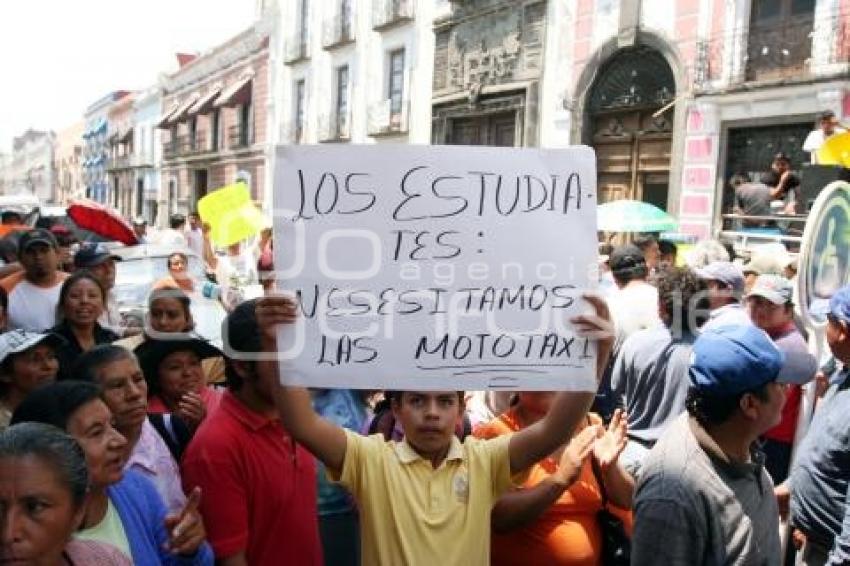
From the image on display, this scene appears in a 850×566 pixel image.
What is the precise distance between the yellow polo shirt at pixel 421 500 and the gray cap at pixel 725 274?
256cm

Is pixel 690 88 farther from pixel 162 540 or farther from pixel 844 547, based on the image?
pixel 162 540

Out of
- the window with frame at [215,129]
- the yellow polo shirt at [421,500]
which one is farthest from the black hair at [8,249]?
the window with frame at [215,129]

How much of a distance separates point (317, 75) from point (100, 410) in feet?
77.8

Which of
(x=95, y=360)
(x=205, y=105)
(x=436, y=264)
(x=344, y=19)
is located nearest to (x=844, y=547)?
(x=436, y=264)

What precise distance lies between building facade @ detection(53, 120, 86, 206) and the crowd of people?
64.6 meters

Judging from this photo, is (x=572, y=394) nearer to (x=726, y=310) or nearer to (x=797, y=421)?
(x=726, y=310)

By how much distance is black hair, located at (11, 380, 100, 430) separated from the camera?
191 cm

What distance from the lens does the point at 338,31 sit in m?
23.2

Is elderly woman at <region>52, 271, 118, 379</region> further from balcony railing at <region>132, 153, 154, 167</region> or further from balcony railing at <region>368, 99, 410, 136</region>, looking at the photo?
balcony railing at <region>132, 153, 154, 167</region>

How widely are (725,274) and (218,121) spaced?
99.1 ft

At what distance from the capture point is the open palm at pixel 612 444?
2.32 metres

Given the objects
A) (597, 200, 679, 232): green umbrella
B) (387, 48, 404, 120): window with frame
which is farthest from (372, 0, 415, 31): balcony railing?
(597, 200, 679, 232): green umbrella

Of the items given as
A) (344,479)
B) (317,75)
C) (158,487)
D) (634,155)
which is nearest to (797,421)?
(344,479)

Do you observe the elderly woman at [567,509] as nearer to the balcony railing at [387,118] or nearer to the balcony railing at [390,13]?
the balcony railing at [387,118]
